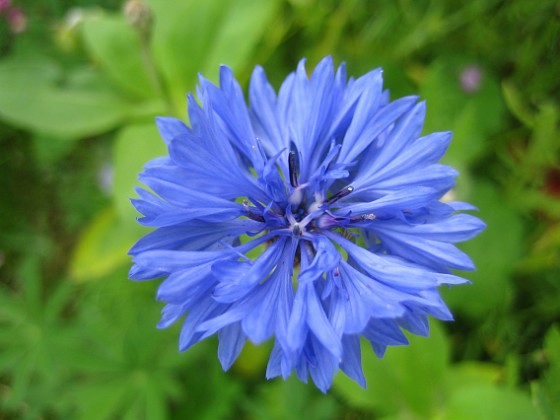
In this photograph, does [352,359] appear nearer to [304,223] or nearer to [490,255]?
[304,223]

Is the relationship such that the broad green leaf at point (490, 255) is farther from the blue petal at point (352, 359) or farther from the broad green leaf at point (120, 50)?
the broad green leaf at point (120, 50)

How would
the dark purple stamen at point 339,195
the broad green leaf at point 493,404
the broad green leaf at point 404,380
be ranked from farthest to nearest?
1. the broad green leaf at point 404,380
2. the broad green leaf at point 493,404
3. the dark purple stamen at point 339,195

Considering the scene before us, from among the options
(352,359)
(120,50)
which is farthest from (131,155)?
(352,359)

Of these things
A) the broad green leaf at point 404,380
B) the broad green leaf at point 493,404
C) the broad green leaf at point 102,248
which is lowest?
the broad green leaf at point 493,404

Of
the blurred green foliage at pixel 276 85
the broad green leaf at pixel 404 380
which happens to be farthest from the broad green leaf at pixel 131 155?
the broad green leaf at pixel 404 380

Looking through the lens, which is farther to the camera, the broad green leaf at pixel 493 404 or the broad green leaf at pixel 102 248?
the broad green leaf at pixel 102 248

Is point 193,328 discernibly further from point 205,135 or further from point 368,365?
point 368,365

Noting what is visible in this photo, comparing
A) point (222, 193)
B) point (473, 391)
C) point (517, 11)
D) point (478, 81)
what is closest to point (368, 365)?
point (473, 391)
